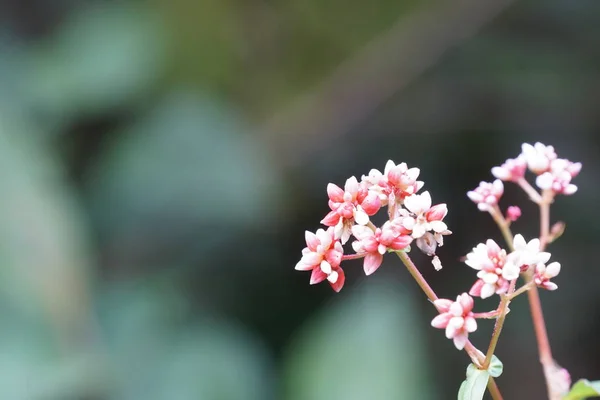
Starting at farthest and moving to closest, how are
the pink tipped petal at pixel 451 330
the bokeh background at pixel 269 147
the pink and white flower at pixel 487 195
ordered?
1. the bokeh background at pixel 269 147
2. the pink and white flower at pixel 487 195
3. the pink tipped petal at pixel 451 330

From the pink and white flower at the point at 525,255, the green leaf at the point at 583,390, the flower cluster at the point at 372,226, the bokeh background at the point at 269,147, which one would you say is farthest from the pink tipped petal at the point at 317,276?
the bokeh background at the point at 269,147

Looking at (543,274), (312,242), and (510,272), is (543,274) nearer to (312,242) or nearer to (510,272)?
(510,272)

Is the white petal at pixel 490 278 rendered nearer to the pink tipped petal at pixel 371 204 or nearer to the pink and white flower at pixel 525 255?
the pink and white flower at pixel 525 255

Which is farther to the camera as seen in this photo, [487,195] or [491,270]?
[487,195]

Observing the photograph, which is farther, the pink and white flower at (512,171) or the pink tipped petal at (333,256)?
the pink and white flower at (512,171)

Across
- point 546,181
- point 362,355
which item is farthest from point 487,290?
point 362,355

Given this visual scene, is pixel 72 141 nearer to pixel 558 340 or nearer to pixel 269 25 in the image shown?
pixel 269 25

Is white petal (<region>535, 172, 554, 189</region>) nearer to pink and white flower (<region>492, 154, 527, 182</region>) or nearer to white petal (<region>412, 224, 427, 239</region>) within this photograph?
pink and white flower (<region>492, 154, 527, 182</region>)

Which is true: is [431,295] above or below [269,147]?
below
